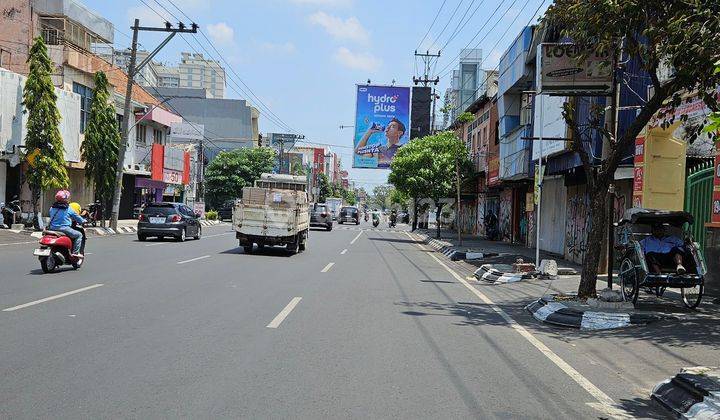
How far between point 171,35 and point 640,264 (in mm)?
23422

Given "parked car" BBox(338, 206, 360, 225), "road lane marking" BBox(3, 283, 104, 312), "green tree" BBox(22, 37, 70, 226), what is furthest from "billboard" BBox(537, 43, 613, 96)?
"parked car" BBox(338, 206, 360, 225)

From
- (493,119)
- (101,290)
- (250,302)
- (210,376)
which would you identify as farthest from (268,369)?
(493,119)

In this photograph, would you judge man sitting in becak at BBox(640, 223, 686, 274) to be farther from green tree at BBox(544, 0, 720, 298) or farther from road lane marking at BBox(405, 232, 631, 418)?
road lane marking at BBox(405, 232, 631, 418)

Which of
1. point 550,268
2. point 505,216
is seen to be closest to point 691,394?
point 550,268

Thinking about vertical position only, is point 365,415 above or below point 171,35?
below

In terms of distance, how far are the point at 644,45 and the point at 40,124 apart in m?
23.8

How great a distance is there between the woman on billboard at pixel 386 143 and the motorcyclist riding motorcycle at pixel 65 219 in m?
34.9

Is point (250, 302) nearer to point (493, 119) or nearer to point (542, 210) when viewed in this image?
point (542, 210)

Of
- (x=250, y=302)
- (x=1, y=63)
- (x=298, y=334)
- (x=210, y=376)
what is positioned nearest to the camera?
(x=210, y=376)

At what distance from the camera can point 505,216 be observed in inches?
1416

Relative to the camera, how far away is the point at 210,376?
5.98 metres

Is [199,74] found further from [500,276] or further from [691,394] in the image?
[691,394]

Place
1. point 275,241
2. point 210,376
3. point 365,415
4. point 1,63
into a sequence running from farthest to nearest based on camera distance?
point 1,63 → point 275,241 → point 210,376 → point 365,415

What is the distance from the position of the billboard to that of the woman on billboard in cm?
3499
